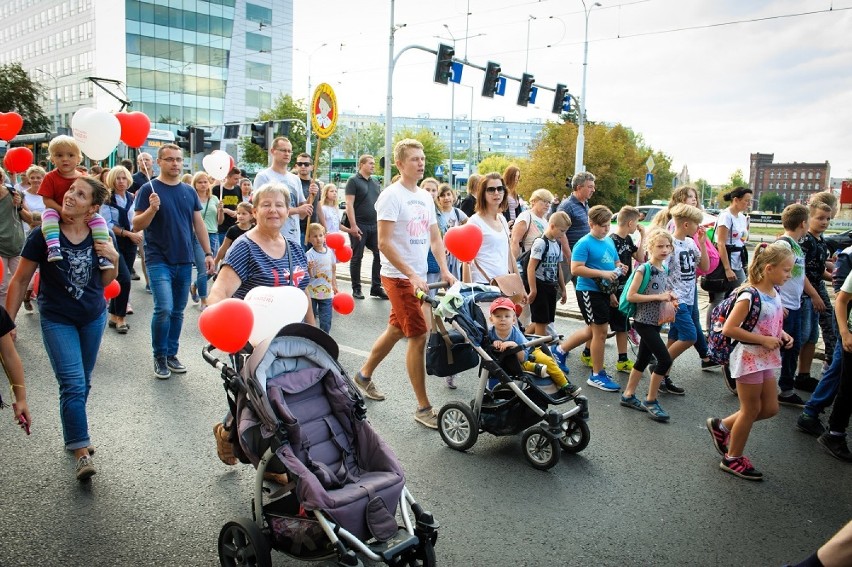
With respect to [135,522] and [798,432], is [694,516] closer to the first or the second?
[798,432]

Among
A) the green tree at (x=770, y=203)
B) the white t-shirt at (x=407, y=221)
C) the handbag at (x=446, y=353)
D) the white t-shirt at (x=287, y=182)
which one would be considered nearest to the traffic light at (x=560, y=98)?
the white t-shirt at (x=287, y=182)

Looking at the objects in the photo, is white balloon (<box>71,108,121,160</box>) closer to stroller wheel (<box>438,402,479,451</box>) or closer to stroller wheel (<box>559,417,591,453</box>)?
stroller wheel (<box>438,402,479,451</box>)

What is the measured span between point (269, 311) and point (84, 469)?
5.83ft

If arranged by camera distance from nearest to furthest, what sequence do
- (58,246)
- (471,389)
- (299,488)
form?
(299,488) → (58,246) → (471,389)

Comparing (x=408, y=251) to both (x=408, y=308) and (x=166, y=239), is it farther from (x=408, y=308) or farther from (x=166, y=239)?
(x=166, y=239)

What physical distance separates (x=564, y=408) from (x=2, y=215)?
6.28 metres

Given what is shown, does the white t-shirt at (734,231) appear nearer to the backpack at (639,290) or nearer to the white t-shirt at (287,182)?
the backpack at (639,290)

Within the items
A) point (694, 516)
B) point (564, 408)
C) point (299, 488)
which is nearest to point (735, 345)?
point (694, 516)

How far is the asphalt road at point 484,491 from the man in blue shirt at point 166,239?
2.05 feet

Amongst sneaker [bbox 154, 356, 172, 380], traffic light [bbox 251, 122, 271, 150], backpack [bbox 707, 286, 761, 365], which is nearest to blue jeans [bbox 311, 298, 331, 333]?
sneaker [bbox 154, 356, 172, 380]

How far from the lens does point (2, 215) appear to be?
6.99 m

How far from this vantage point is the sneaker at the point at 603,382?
6.04 m

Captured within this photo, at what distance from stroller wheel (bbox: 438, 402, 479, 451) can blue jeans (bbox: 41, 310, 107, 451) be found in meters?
2.39

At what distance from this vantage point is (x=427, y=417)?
16.7ft
